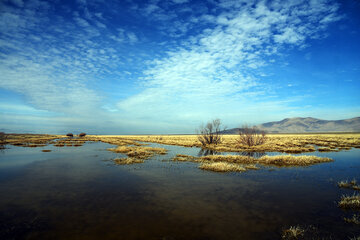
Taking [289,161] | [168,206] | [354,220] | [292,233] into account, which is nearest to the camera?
[292,233]

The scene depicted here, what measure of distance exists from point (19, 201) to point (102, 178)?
5314mm

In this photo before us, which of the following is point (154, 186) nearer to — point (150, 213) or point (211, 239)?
point (150, 213)

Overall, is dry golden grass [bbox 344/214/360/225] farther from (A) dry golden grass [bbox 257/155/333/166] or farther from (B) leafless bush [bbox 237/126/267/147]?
(B) leafless bush [bbox 237/126/267/147]

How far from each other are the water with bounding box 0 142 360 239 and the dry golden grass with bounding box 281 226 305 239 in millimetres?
245

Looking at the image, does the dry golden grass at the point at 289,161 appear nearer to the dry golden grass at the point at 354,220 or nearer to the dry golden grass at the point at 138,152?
the dry golden grass at the point at 354,220

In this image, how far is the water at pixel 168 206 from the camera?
22.1 ft

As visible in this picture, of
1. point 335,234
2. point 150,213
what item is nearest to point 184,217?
point 150,213

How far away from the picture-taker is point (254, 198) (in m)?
10.2

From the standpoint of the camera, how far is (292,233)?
21.3 feet

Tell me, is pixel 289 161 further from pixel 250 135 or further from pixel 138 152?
pixel 138 152

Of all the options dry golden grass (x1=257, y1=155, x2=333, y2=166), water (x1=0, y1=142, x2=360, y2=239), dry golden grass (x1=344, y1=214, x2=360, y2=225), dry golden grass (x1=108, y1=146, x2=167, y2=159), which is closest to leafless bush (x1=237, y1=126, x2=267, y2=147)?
dry golden grass (x1=257, y1=155, x2=333, y2=166)

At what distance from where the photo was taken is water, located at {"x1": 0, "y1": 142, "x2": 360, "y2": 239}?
22.1 feet

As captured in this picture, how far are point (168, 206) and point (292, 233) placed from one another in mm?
5246

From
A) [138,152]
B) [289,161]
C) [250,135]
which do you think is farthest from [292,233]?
[250,135]
